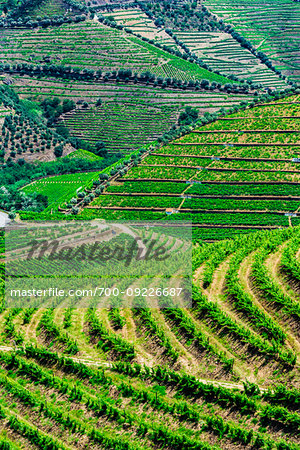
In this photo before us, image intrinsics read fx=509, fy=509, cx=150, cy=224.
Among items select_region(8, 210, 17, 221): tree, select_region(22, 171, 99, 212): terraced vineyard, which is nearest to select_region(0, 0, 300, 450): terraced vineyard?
select_region(8, 210, 17, 221): tree

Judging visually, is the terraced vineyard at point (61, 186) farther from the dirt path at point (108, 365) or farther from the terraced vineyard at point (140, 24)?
the terraced vineyard at point (140, 24)

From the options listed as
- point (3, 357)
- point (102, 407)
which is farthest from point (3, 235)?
point (102, 407)

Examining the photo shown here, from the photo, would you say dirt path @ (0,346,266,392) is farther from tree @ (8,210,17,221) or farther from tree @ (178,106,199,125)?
tree @ (178,106,199,125)

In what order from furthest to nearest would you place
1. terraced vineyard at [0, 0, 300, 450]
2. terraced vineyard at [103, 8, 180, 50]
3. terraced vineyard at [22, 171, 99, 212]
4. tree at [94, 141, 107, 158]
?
terraced vineyard at [103, 8, 180, 50] < tree at [94, 141, 107, 158] < terraced vineyard at [22, 171, 99, 212] < terraced vineyard at [0, 0, 300, 450]

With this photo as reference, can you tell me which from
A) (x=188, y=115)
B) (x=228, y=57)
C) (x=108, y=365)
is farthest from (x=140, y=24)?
(x=108, y=365)

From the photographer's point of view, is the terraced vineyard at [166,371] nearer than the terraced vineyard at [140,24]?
Yes

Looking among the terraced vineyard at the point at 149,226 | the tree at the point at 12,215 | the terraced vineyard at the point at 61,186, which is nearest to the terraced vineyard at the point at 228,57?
the terraced vineyard at the point at 149,226
